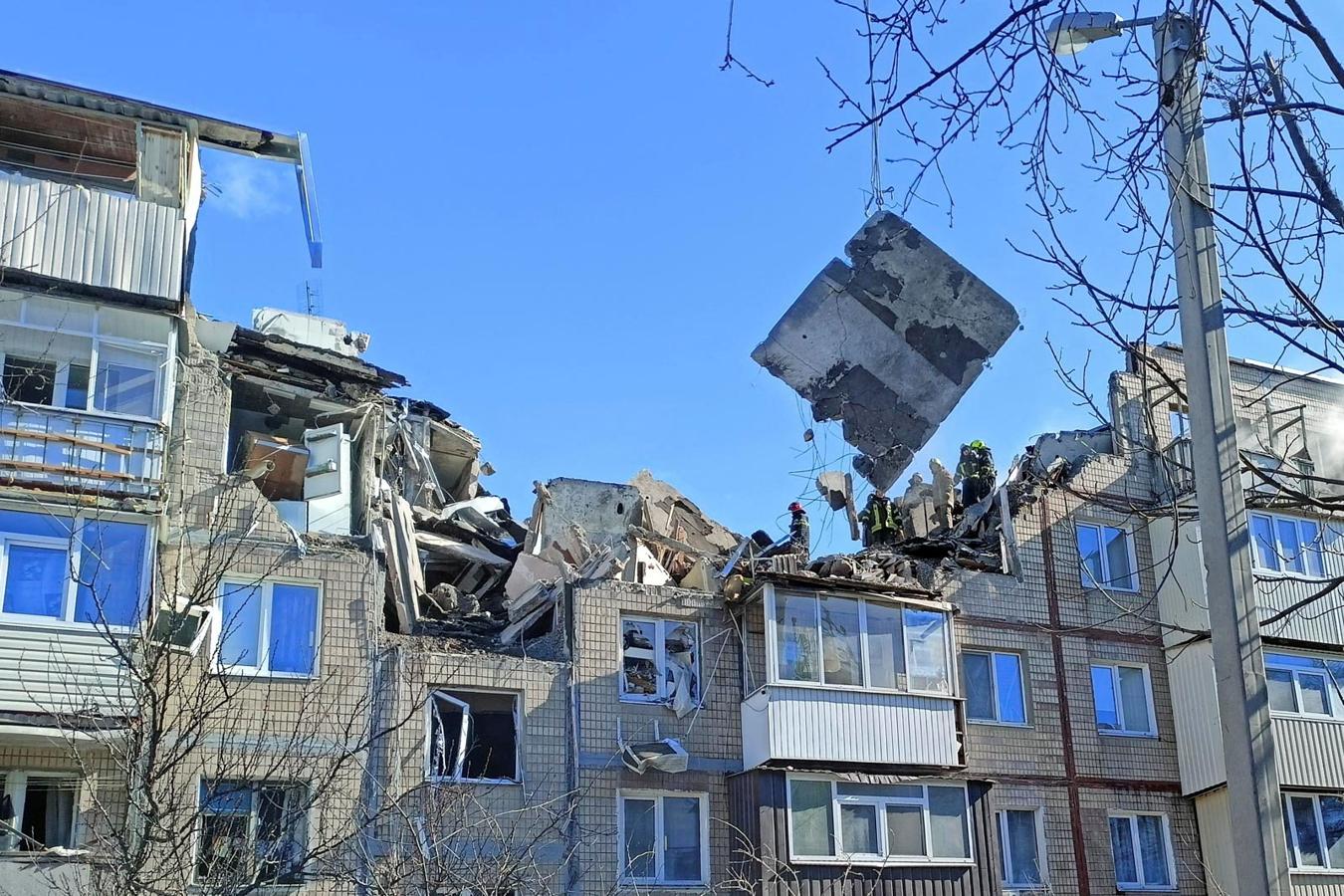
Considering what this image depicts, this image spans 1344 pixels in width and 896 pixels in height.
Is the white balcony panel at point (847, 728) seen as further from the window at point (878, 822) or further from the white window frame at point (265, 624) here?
the white window frame at point (265, 624)

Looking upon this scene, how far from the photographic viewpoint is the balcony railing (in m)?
15.5

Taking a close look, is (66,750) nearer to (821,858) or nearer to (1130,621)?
(821,858)

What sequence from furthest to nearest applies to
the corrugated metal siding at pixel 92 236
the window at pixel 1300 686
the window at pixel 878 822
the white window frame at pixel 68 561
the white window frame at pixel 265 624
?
the window at pixel 1300 686 → the window at pixel 878 822 → the white window frame at pixel 265 624 → the corrugated metal siding at pixel 92 236 → the white window frame at pixel 68 561

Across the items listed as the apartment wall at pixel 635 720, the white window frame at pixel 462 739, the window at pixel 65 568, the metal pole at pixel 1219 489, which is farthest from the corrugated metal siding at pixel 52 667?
the metal pole at pixel 1219 489

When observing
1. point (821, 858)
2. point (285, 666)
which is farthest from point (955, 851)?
point (285, 666)

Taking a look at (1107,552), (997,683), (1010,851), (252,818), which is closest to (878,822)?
(1010,851)

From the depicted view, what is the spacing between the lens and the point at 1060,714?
69.7 ft

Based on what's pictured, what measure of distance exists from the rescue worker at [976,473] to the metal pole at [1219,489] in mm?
17421

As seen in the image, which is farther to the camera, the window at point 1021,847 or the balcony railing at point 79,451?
the window at point 1021,847

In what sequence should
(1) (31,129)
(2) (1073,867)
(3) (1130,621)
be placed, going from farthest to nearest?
(3) (1130,621) → (2) (1073,867) → (1) (31,129)

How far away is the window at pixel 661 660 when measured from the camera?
62.4 feet

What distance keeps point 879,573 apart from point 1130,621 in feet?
13.7

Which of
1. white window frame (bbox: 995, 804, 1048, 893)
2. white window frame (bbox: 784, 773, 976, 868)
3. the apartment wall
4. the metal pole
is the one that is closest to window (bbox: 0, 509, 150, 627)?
the apartment wall

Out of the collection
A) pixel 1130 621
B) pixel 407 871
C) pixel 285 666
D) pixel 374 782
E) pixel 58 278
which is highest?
pixel 58 278
